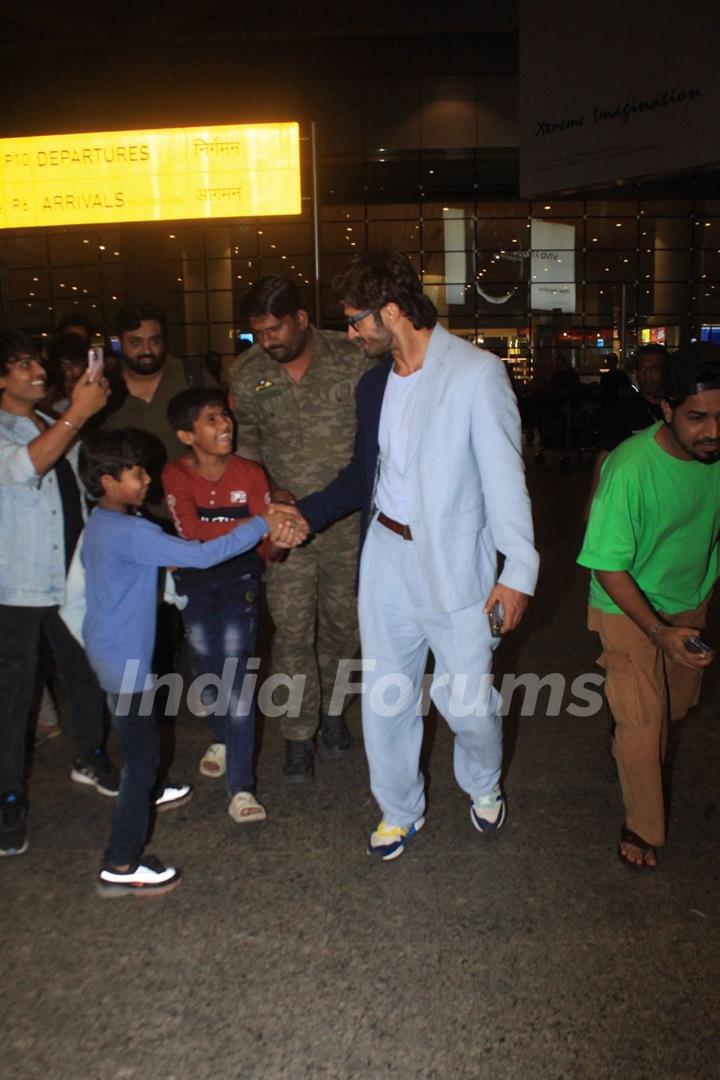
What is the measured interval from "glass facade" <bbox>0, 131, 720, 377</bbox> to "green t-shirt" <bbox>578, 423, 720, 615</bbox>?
2491 centimetres

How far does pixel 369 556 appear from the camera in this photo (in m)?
3.75

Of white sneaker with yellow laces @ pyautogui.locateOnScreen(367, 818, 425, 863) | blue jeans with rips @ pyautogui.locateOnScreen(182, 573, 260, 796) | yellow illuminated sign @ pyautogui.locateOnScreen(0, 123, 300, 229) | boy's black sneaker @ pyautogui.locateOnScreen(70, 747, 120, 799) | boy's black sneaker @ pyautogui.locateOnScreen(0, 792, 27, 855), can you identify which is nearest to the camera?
white sneaker with yellow laces @ pyautogui.locateOnScreen(367, 818, 425, 863)

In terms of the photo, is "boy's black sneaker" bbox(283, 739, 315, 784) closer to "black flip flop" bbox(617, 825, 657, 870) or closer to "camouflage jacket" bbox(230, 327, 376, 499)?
"camouflage jacket" bbox(230, 327, 376, 499)

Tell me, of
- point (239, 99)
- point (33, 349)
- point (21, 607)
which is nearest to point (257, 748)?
point (21, 607)

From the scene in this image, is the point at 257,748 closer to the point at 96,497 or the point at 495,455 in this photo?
the point at 96,497

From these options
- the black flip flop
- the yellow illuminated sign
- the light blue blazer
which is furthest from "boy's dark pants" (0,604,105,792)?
the yellow illuminated sign

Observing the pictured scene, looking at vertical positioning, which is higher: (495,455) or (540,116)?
(540,116)

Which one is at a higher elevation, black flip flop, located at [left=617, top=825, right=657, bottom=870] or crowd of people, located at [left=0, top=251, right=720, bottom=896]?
crowd of people, located at [left=0, top=251, right=720, bottom=896]

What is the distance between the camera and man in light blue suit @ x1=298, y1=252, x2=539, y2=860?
11.2 ft

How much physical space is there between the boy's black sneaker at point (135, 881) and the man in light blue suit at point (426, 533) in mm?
795

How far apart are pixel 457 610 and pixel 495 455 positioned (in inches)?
22.3

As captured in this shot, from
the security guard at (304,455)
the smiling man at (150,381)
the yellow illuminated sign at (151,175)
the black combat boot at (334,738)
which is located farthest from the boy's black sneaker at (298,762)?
the yellow illuminated sign at (151,175)

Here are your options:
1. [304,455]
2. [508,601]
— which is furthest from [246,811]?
[304,455]

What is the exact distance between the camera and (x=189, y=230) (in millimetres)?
28391
